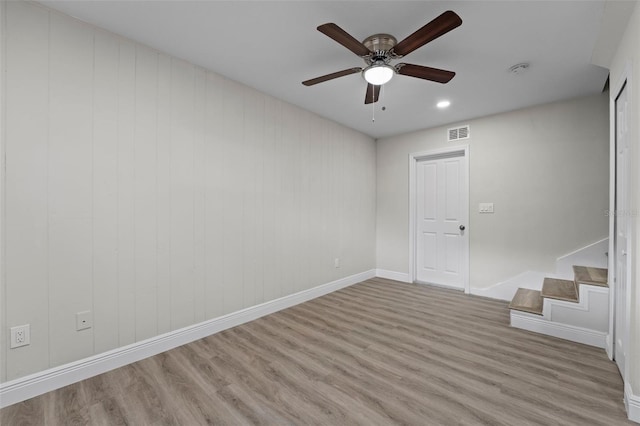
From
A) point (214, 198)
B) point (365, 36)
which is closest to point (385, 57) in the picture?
point (365, 36)

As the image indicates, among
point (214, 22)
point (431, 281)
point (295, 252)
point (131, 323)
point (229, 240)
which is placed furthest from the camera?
point (431, 281)

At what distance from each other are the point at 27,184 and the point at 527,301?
14.6 ft

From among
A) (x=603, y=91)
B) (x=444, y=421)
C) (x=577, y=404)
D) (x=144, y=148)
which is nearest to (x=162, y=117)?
(x=144, y=148)

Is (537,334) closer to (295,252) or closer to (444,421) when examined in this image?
(444,421)

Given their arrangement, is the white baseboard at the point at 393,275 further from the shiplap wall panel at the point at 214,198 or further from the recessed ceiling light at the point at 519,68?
the recessed ceiling light at the point at 519,68

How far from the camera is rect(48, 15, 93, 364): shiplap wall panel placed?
1.85 meters

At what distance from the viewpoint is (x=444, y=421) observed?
5.16 feet

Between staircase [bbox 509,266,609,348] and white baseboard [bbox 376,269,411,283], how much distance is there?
179 centimetres

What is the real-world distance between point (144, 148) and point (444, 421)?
285cm

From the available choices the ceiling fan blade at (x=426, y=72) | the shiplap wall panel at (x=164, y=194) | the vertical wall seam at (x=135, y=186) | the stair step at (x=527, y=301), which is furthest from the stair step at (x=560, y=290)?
the vertical wall seam at (x=135, y=186)

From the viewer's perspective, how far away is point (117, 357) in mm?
2090

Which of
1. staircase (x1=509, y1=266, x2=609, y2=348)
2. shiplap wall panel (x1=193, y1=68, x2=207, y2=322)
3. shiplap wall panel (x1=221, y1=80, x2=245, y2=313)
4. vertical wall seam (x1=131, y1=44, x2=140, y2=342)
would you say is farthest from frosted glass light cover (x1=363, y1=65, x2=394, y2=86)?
staircase (x1=509, y1=266, x2=609, y2=348)

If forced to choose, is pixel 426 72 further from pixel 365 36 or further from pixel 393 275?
pixel 393 275

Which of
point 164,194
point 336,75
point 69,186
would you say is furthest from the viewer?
point 164,194
